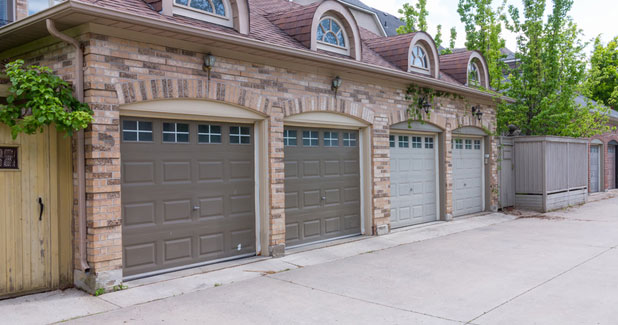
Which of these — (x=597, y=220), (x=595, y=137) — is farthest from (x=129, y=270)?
(x=595, y=137)

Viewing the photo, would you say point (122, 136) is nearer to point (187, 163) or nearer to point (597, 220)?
point (187, 163)

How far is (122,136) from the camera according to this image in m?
6.52

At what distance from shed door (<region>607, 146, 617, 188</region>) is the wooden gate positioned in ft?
75.3

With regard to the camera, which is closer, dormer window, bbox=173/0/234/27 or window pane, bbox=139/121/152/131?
window pane, bbox=139/121/152/131

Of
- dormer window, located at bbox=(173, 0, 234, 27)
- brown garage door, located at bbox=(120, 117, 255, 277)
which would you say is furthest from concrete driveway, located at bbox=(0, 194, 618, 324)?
dormer window, located at bbox=(173, 0, 234, 27)

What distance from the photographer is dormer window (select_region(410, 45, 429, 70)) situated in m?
11.8

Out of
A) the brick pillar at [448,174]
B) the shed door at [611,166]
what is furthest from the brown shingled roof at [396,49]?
the shed door at [611,166]

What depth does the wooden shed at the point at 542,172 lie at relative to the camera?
14531mm

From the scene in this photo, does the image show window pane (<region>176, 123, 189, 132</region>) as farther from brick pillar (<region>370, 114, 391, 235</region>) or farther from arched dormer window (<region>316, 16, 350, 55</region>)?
brick pillar (<region>370, 114, 391, 235</region>)

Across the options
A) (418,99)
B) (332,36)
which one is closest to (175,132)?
(332,36)

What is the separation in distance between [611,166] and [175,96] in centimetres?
2261

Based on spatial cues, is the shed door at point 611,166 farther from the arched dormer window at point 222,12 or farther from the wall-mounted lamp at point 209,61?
the wall-mounted lamp at point 209,61

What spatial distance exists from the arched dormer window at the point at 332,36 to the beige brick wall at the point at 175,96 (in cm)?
70

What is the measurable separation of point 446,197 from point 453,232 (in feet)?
4.89
